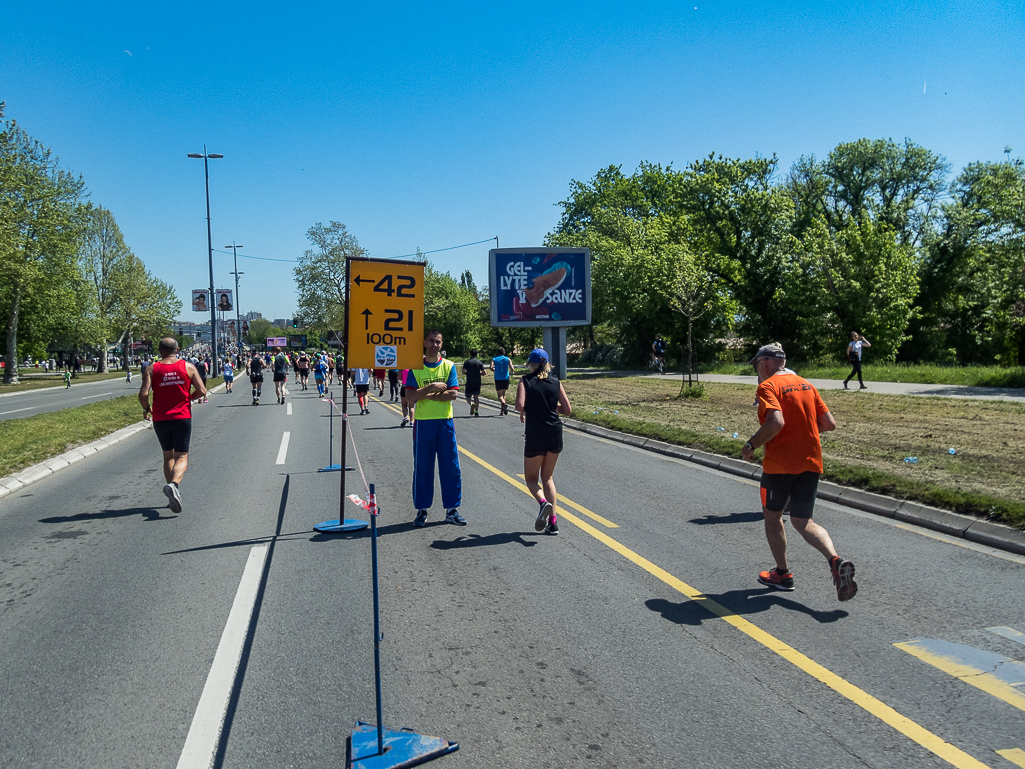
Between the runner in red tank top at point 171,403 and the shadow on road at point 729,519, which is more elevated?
the runner in red tank top at point 171,403

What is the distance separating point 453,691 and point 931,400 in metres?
18.0

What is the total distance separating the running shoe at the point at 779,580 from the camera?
203 inches

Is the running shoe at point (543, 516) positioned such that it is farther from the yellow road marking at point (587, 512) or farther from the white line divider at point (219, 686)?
the white line divider at point (219, 686)

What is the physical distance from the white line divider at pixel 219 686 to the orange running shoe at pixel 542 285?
90.6 feet

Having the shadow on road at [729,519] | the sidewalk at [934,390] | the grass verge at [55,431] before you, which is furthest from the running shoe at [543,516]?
the sidewalk at [934,390]

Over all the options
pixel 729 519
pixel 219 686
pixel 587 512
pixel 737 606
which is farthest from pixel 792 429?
pixel 219 686

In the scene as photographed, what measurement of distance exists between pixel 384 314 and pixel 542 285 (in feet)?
86.0

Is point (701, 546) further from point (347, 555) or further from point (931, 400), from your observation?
point (931, 400)

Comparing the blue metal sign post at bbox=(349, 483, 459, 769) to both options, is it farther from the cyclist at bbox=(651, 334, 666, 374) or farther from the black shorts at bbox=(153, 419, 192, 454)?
the cyclist at bbox=(651, 334, 666, 374)

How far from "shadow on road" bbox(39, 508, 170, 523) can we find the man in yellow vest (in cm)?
283

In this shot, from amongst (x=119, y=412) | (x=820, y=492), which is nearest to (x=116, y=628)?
(x=820, y=492)

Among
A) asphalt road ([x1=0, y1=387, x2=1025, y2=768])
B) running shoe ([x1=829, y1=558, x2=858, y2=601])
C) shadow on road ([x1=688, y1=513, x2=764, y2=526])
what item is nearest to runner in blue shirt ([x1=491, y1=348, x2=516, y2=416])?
asphalt road ([x1=0, y1=387, x2=1025, y2=768])

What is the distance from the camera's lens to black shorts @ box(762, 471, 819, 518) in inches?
195

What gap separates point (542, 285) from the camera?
Answer: 32406mm
